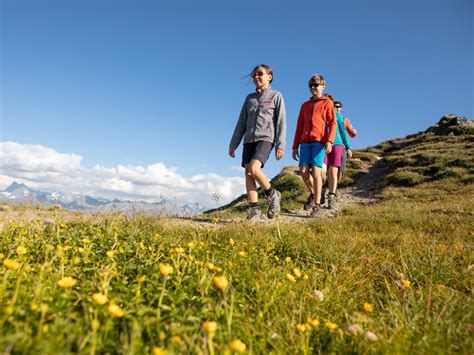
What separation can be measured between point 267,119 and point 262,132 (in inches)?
11.0

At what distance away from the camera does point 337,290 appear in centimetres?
270

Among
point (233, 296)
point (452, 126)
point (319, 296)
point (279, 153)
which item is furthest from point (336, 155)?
point (452, 126)

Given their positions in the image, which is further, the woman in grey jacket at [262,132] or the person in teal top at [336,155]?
the person in teal top at [336,155]

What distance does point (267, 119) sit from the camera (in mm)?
6191

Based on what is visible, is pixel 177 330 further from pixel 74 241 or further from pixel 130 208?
pixel 130 208

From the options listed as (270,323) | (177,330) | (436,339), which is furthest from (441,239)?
(177,330)

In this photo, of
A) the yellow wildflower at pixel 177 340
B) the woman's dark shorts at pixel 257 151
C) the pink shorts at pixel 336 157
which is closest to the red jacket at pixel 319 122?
the woman's dark shorts at pixel 257 151

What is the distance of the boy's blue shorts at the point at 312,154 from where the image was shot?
7.11m

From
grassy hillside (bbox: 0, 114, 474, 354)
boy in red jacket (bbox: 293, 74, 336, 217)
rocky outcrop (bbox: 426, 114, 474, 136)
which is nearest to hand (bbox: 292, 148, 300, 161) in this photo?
boy in red jacket (bbox: 293, 74, 336, 217)

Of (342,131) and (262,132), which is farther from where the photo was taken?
(342,131)

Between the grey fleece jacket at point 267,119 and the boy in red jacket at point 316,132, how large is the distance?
123 cm

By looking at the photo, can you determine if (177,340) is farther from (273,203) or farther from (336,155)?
(336,155)

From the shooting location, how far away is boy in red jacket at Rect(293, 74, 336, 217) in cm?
710

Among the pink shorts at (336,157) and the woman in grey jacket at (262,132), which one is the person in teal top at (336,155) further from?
the woman in grey jacket at (262,132)
